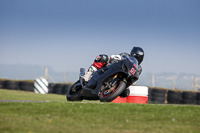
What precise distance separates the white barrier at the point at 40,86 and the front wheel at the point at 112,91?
607 inches


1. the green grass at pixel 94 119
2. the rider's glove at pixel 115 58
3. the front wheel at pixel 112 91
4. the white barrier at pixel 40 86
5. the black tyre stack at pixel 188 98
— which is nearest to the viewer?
the green grass at pixel 94 119

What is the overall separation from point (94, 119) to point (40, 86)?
1864 cm

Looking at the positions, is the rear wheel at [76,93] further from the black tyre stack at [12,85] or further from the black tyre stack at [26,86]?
the black tyre stack at [12,85]

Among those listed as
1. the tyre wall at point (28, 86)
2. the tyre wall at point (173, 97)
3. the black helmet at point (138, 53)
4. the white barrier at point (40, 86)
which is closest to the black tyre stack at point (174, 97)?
the tyre wall at point (173, 97)

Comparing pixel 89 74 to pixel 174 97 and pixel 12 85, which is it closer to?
pixel 174 97

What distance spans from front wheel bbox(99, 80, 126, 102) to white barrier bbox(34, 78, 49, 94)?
1542cm

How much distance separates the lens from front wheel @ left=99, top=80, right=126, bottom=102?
854 centimetres

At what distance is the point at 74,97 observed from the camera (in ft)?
34.8

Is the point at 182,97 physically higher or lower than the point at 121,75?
lower

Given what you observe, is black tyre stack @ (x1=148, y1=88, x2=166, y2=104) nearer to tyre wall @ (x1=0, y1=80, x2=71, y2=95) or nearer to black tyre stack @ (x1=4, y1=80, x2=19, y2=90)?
tyre wall @ (x1=0, y1=80, x2=71, y2=95)

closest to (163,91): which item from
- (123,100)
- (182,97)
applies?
(182,97)

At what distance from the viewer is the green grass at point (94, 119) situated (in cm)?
482

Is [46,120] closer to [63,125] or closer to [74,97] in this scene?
[63,125]

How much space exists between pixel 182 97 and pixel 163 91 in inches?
60.4
